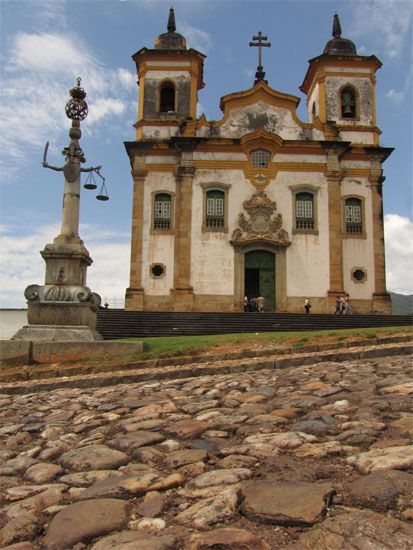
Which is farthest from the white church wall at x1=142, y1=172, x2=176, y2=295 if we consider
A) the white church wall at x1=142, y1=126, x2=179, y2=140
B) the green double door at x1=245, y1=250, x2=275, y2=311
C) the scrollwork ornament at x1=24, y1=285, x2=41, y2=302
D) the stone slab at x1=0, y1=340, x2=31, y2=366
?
the stone slab at x1=0, y1=340, x2=31, y2=366

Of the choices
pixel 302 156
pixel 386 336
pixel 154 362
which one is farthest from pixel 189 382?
pixel 302 156

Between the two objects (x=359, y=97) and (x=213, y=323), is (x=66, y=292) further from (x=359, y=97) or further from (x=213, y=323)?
(x=359, y=97)

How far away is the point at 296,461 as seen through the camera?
2930 mm

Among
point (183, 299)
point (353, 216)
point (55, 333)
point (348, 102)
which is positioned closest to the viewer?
point (55, 333)

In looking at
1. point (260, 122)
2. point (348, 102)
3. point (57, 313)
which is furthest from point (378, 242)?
point (57, 313)

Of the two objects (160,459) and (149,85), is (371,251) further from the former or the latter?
(160,459)

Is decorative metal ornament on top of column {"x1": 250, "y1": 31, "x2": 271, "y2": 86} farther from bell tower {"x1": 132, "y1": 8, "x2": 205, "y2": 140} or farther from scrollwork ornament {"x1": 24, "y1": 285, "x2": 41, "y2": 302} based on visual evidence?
scrollwork ornament {"x1": 24, "y1": 285, "x2": 41, "y2": 302}

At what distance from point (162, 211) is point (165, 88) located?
21.8 ft

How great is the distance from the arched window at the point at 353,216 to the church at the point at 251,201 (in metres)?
0.05

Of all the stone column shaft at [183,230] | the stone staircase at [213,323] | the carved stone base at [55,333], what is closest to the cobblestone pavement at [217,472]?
the carved stone base at [55,333]

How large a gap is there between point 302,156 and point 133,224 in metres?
8.42

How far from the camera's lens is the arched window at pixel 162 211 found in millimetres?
24000

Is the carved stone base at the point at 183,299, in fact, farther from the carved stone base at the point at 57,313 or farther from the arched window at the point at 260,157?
the carved stone base at the point at 57,313

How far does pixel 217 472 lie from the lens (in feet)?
9.24
